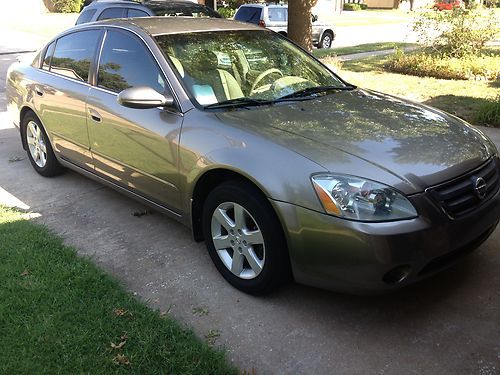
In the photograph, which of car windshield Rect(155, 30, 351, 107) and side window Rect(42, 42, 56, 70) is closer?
car windshield Rect(155, 30, 351, 107)

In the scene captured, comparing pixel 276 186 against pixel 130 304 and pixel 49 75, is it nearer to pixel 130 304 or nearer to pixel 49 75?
pixel 130 304

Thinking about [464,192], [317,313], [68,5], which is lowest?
[317,313]

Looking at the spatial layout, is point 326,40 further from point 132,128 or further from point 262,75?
point 132,128

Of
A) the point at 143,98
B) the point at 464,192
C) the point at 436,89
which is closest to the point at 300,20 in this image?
the point at 436,89

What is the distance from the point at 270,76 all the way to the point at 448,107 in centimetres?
466

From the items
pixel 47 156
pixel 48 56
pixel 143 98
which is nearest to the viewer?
pixel 143 98

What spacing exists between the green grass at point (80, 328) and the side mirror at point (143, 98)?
115 cm

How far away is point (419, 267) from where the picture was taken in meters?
2.69

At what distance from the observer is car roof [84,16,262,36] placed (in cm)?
399

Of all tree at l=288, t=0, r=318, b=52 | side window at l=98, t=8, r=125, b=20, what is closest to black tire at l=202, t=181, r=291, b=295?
tree at l=288, t=0, r=318, b=52

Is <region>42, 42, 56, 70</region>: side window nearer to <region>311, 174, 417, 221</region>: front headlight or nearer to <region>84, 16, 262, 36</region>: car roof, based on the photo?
<region>84, 16, 262, 36</region>: car roof

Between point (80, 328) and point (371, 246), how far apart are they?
165 centimetres

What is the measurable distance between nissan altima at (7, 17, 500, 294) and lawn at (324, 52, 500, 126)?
13.2 ft

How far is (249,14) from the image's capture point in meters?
17.4
